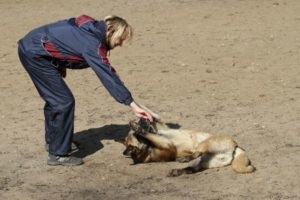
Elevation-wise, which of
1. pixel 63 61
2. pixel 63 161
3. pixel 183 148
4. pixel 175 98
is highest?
pixel 63 61

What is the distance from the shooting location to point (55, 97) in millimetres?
6539

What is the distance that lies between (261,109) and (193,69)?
2004mm

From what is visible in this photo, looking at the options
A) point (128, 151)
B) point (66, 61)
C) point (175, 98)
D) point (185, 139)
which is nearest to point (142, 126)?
point (128, 151)

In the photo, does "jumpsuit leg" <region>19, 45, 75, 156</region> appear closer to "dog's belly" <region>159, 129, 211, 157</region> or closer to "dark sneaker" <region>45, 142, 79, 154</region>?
"dark sneaker" <region>45, 142, 79, 154</region>

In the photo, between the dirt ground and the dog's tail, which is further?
the dog's tail

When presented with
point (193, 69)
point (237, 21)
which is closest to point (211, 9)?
point (237, 21)

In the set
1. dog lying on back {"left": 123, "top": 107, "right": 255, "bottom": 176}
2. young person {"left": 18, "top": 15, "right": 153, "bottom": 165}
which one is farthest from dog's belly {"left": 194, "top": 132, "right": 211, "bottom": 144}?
young person {"left": 18, "top": 15, "right": 153, "bottom": 165}

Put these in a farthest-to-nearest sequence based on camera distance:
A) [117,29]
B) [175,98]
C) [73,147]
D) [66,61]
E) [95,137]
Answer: [175,98], [95,137], [73,147], [66,61], [117,29]

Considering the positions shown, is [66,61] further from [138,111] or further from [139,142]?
[139,142]

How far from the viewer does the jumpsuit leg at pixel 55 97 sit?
21.4 ft

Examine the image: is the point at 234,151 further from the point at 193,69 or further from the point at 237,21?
the point at 237,21

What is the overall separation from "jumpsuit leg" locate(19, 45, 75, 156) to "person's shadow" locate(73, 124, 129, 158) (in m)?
0.40

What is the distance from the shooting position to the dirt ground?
20.2 ft

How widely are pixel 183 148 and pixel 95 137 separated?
1.15 meters
